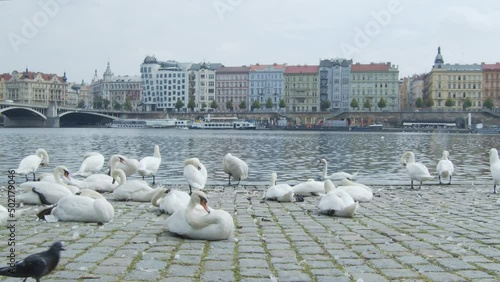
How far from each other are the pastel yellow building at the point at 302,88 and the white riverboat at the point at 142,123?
3337cm

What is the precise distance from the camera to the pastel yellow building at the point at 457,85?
132375mm

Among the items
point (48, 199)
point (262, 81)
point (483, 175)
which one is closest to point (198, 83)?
point (262, 81)

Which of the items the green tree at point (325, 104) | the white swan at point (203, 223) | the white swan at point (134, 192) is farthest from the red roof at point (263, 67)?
the white swan at point (203, 223)

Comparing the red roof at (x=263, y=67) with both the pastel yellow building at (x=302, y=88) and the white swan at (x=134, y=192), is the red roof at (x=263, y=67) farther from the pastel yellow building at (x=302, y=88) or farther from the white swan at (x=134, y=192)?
the white swan at (x=134, y=192)

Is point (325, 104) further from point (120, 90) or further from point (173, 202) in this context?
point (173, 202)

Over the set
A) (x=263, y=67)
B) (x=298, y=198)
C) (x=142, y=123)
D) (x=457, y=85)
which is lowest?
(x=298, y=198)

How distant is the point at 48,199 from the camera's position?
32.4 ft

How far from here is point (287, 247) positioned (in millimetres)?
6422

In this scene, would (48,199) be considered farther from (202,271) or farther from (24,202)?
(202,271)

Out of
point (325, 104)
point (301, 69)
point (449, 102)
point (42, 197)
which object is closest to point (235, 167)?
point (42, 197)

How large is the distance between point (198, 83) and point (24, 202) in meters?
148

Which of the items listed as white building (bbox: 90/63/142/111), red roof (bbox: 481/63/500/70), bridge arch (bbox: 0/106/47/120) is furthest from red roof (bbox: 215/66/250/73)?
red roof (bbox: 481/63/500/70)

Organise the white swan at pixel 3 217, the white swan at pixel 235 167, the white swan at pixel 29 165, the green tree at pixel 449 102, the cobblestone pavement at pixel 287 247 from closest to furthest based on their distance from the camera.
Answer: the cobblestone pavement at pixel 287 247 < the white swan at pixel 3 217 < the white swan at pixel 235 167 < the white swan at pixel 29 165 < the green tree at pixel 449 102

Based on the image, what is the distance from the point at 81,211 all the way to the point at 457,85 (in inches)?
5327
